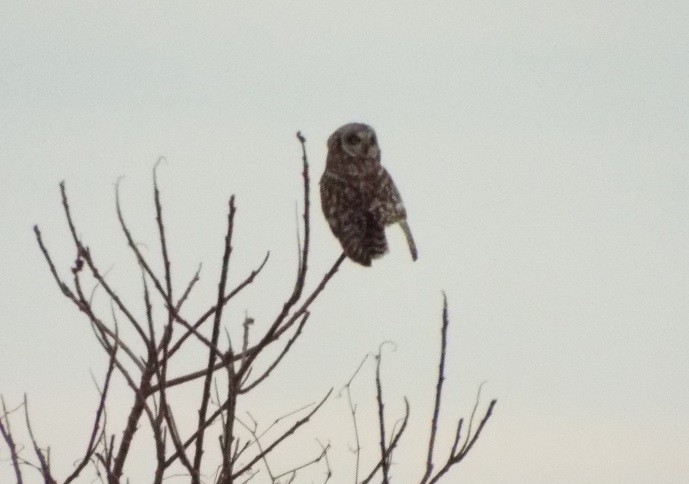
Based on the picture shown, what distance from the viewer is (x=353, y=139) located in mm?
7590

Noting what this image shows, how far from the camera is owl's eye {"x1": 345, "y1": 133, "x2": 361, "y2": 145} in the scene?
7.57m

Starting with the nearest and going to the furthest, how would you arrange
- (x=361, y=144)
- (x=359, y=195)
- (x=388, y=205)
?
(x=388, y=205) → (x=359, y=195) → (x=361, y=144)

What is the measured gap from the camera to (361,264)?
6719mm

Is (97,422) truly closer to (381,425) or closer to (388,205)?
(381,425)

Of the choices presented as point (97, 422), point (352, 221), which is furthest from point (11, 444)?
point (352, 221)

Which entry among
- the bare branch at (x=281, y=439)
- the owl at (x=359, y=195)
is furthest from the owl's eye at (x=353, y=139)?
the bare branch at (x=281, y=439)

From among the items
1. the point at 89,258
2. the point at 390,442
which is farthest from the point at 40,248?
the point at 390,442

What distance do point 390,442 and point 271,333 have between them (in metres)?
0.51

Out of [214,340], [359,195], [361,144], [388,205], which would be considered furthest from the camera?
[361,144]

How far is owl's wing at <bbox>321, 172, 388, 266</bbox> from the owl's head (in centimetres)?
20

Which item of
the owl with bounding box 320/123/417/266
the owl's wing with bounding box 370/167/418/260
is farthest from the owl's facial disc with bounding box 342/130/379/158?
the owl's wing with bounding box 370/167/418/260

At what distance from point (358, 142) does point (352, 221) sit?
72 centimetres

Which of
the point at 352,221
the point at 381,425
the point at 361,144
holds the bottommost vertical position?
the point at 381,425

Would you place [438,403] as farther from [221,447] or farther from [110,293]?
[110,293]
